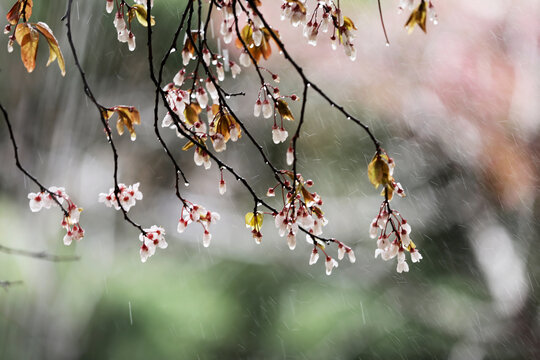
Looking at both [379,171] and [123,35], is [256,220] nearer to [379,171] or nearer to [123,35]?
[379,171]

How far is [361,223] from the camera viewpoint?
148 inches

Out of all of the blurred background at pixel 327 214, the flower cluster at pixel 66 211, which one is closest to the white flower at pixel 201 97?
the flower cluster at pixel 66 211

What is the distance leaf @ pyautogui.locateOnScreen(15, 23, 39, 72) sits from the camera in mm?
785

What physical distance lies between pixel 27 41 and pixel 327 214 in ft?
10.6

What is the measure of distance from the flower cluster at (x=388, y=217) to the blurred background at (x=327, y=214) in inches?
101

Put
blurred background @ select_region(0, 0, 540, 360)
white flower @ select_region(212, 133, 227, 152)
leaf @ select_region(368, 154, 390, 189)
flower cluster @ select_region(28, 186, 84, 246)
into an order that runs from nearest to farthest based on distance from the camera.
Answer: leaf @ select_region(368, 154, 390, 189) → white flower @ select_region(212, 133, 227, 152) → flower cluster @ select_region(28, 186, 84, 246) → blurred background @ select_region(0, 0, 540, 360)

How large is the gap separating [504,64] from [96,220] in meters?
2.83

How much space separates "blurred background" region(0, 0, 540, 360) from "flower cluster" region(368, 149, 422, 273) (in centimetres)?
257

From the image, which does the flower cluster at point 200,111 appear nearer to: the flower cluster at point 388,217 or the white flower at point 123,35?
the white flower at point 123,35

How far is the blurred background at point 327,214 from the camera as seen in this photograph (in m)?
3.35

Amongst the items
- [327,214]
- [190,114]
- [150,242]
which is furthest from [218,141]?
[327,214]

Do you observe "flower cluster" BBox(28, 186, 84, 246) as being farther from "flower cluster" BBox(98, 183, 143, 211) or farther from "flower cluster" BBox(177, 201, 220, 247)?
"flower cluster" BBox(177, 201, 220, 247)

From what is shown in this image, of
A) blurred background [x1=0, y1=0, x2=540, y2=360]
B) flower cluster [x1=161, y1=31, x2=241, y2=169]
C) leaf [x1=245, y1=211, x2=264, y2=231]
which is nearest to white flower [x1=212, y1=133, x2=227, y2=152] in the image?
flower cluster [x1=161, y1=31, x2=241, y2=169]

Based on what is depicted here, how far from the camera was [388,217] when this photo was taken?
767mm
